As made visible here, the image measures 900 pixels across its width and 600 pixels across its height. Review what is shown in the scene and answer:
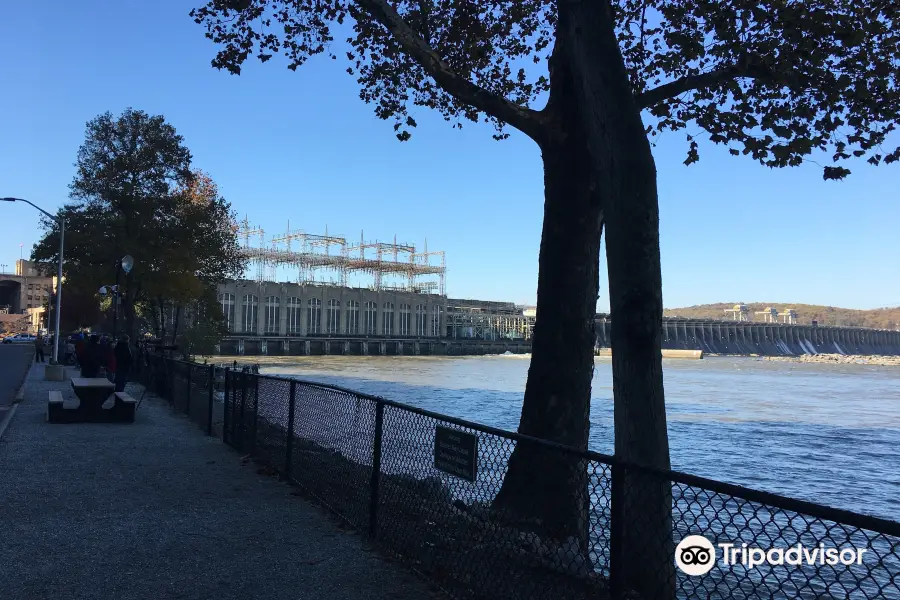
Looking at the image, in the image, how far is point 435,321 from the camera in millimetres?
164875

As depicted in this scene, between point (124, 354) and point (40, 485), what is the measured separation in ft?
43.9

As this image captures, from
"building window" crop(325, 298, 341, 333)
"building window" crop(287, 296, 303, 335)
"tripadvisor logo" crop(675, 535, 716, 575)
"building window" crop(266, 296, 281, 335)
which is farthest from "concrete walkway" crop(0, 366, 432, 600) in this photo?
"building window" crop(325, 298, 341, 333)

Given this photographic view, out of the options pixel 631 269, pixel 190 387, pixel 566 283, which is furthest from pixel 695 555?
pixel 190 387

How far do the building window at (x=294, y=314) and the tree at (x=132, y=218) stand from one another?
10300cm

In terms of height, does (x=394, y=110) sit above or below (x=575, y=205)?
above

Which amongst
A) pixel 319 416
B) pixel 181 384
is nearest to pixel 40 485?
pixel 319 416

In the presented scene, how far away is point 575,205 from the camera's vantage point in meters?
7.93

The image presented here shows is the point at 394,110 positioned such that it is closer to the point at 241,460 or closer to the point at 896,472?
the point at 241,460

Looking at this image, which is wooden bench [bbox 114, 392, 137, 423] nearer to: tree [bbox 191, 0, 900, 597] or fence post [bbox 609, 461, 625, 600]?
tree [bbox 191, 0, 900, 597]

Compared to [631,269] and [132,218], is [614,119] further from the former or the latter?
[132,218]

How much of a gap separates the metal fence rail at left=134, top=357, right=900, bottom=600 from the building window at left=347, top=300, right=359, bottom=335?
138465 millimetres

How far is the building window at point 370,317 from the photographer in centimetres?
15062

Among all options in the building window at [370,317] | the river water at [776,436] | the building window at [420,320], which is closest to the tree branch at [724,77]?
the river water at [776,436]

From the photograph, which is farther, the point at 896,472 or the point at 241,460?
the point at 896,472
